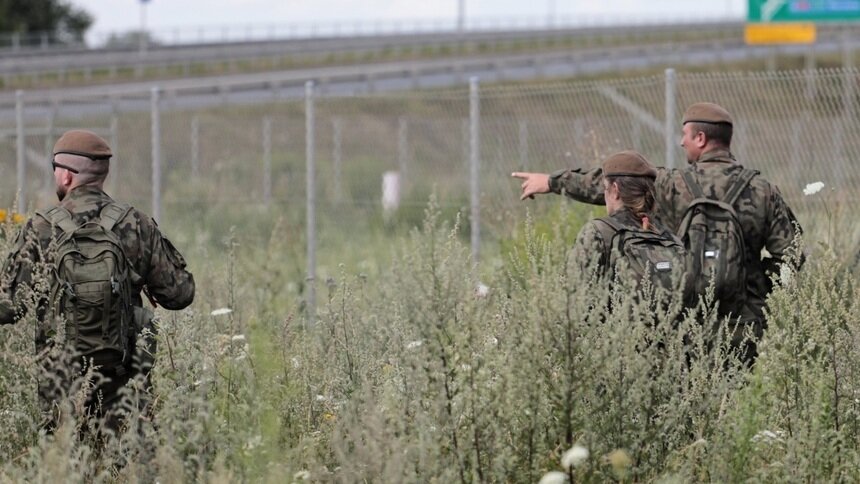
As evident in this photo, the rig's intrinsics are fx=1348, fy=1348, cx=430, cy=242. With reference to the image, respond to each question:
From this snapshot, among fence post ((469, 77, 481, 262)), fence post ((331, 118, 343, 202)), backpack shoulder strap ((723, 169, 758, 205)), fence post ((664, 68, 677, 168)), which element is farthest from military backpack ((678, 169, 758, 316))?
fence post ((331, 118, 343, 202))

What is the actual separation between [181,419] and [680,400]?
177 cm

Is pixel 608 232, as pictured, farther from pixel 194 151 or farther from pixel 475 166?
pixel 194 151

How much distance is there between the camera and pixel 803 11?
30453mm

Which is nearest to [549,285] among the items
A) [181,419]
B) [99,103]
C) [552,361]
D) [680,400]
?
[552,361]

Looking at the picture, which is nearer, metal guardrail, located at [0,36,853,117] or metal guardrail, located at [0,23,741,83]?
metal guardrail, located at [0,36,853,117]

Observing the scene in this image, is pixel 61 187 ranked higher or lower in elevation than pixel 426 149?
higher

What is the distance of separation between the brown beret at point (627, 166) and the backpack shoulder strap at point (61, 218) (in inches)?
86.2

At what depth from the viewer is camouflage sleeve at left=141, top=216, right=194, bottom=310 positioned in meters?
5.64

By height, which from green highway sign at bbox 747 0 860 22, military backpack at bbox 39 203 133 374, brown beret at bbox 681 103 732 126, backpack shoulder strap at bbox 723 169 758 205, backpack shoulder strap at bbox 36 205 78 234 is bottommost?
military backpack at bbox 39 203 133 374

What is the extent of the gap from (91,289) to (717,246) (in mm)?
2676

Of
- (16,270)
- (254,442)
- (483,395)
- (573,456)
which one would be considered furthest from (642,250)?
(16,270)

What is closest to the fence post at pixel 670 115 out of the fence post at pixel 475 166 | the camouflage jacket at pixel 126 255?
the fence post at pixel 475 166

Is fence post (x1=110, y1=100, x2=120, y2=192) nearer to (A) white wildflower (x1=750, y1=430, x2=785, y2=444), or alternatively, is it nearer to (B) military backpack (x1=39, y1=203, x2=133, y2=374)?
(B) military backpack (x1=39, y1=203, x2=133, y2=374)

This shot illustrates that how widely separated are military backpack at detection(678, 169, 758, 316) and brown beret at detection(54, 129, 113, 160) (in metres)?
2.53
